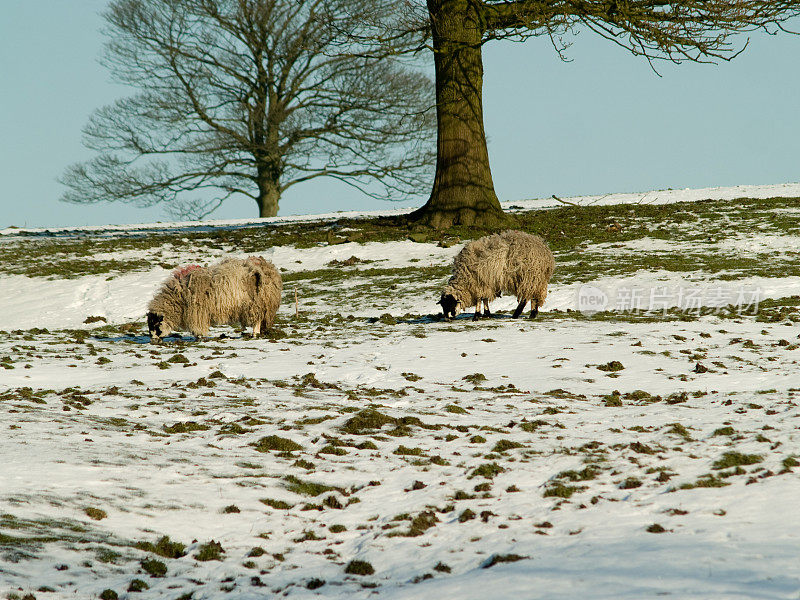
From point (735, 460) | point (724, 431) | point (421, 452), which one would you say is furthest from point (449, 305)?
point (735, 460)

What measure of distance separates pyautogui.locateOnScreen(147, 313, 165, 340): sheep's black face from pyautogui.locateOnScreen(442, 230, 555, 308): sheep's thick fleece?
460 centimetres

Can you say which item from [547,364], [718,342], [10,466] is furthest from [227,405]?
[718,342]

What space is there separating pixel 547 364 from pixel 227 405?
13.4ft

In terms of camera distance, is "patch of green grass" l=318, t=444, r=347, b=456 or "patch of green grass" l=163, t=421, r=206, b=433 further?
"patch of green grass" l=163, t=421, r=206, b=433

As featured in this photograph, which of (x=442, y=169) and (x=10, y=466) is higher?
(x=442, y=169)

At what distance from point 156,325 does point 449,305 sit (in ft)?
15.5

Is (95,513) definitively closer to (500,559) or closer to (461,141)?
(500,559)

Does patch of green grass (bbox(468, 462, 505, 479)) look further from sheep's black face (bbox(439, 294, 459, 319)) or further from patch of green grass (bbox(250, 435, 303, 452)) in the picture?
sheep's black face (bbox(439, 294, 459, 319))

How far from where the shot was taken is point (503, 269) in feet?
42.9

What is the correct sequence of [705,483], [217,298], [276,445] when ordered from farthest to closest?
[217,298]
[276,445]
[705,483]

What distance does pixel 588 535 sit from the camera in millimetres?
4488

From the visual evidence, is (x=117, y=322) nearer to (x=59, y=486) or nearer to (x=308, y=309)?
(x=308, y=309)

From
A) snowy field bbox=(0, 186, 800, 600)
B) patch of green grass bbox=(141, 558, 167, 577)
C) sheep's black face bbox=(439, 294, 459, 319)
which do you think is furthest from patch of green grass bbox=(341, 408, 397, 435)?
sheep's black face bbox=(439, 294, 459, 319)

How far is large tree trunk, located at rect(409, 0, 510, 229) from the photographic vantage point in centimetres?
2091
